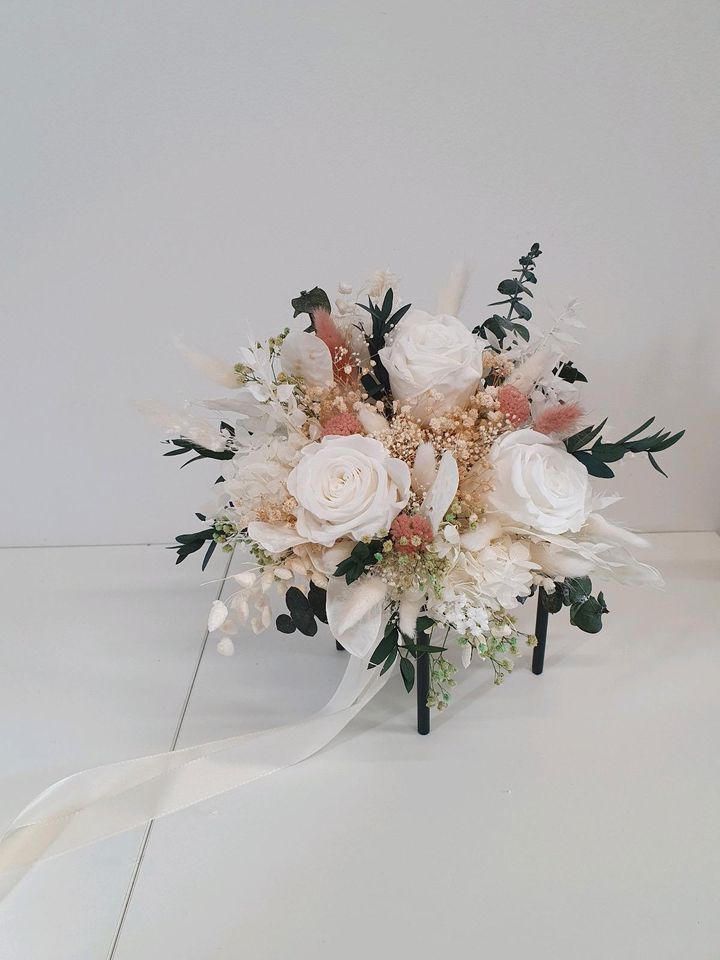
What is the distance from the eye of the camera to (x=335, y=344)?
2.78ft

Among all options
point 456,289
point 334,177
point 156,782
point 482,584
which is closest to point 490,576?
point 482,584

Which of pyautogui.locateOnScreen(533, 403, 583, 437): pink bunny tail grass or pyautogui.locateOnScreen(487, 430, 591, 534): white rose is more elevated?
pyautogui.locateOnScreen(533, 403, 583, 437): pink bunny tail grass

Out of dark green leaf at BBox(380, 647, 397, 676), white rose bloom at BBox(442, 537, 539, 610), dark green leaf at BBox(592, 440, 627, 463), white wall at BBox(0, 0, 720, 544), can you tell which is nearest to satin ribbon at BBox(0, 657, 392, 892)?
dark green leaf at BBox(380, 647, 397, 676)

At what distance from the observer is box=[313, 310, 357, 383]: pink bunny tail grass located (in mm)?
840

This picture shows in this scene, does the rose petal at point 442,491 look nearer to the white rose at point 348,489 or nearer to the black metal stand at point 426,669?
the white rose at point 348,489

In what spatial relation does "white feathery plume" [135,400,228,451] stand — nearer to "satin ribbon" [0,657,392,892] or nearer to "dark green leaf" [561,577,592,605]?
"satin ribbon" [0,657,392,892]

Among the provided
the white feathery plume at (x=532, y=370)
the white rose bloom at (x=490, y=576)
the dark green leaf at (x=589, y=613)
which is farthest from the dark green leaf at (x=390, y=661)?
the white feathery plume at (x=532, y=370)

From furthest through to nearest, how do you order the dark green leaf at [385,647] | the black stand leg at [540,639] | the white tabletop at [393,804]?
the black stand leg at [540,639] < the dark green leaf at [385,647] < the white tabletop at [393,804]

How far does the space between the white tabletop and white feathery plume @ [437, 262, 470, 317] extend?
509mm

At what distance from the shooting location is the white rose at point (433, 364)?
2.63ft

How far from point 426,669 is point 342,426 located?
0.32 meters

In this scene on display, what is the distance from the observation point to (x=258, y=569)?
32.4 inches

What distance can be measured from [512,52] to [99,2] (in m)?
0.57

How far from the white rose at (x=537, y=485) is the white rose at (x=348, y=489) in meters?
0.10
